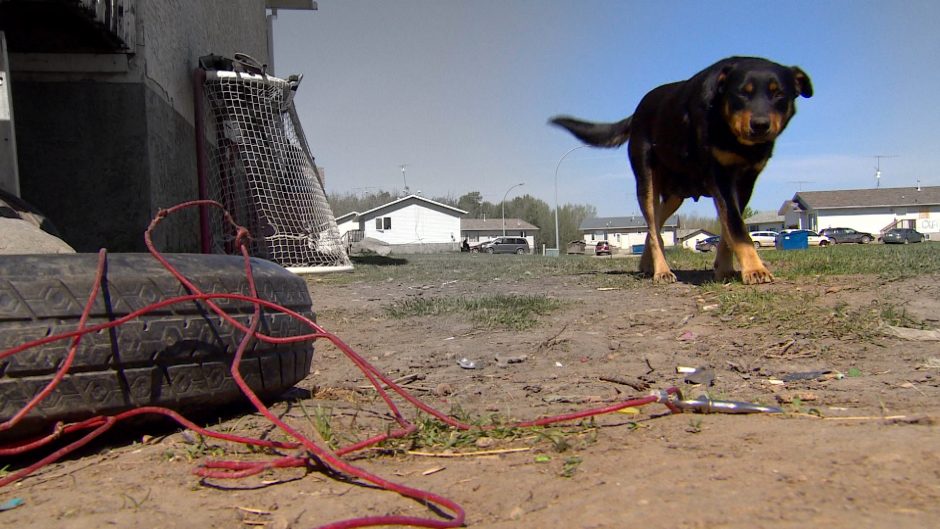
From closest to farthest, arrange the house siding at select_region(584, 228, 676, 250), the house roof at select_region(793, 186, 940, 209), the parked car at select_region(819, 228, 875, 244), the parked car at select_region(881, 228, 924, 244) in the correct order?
the parked car at select_region(881, 228, 924, 244) → the parked car at select_region(819, 228, 875, 244) → the house roof at select_region(793, 186, 940, 209) → the house siding at select_region(584, 228, 676, 250)

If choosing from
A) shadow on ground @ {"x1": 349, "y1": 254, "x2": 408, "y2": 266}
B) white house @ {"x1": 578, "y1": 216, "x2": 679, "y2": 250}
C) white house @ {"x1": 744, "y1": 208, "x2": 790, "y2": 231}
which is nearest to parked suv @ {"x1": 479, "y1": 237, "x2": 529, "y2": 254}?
white house @ {"x1": 578, "y1": 216, "x2": 679, "y2": 250}

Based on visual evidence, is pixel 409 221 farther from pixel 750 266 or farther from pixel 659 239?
pixel 750 266

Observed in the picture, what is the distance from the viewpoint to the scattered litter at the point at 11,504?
1850mm

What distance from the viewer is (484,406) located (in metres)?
2.90

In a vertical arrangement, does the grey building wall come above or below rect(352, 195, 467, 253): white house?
below

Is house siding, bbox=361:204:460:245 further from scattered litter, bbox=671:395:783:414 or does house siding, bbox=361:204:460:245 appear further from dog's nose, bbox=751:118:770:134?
scattered litter, bbox=671:395:783:414

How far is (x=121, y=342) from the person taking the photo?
2219 mm

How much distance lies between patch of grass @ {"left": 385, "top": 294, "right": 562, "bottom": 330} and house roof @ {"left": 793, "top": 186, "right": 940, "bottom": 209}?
66.0 m

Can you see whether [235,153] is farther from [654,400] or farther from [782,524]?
[782,524]

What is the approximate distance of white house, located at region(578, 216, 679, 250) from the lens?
263ft

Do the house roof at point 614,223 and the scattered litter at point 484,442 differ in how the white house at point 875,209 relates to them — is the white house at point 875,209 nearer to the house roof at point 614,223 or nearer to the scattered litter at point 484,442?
the house roof at point 614,223

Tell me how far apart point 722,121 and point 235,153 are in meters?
6.91

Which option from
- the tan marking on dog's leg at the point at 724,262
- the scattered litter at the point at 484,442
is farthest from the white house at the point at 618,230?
the scattered litter at the point at 484,442

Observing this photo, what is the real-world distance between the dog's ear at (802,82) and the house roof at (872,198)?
2547 inches
